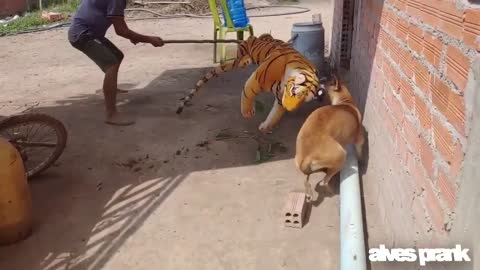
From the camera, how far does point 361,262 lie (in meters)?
2.87

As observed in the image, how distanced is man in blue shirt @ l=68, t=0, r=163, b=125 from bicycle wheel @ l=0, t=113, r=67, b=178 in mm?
1262

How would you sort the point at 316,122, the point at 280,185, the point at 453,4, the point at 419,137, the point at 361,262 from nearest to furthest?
the point at 453,4, the point at 419,137, the point at 361,262, the point at 316,122, the point at 280,185

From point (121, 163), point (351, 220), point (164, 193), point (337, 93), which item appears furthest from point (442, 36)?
point (121, 163)

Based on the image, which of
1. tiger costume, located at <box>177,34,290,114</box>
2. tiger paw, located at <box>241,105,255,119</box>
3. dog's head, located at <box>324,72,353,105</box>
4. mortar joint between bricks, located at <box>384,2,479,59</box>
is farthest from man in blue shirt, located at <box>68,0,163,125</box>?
mortar joint between bricks, located at <box>384,2,479,59</box>

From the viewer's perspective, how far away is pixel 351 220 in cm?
331

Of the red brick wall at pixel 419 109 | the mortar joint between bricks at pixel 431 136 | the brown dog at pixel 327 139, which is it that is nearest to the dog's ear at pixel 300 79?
the brown dog at pixel 327 139

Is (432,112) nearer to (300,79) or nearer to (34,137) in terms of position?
(300,79)

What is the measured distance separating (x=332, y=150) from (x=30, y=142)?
2713 mm

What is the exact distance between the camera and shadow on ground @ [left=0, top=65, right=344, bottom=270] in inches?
139

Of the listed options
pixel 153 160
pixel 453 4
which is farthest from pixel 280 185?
pixel 453 4

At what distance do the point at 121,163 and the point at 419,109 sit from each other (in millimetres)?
3156

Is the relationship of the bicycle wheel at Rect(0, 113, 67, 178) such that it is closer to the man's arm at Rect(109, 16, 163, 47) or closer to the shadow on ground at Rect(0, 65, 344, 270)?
the shadow on ground at Rect(0, 65, 344, 270)

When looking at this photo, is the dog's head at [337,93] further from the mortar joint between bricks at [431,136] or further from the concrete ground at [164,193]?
the mortar joint between bricks at [431,136]

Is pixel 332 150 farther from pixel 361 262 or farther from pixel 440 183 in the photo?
pixel 440 183
